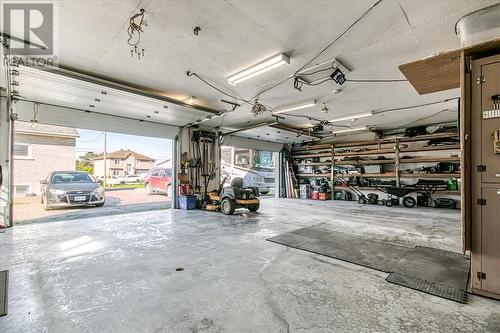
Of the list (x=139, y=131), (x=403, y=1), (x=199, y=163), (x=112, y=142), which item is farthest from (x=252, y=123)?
(x=112, y=142)

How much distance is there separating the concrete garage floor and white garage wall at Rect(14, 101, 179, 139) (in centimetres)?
279

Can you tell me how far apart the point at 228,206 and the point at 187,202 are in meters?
1.71

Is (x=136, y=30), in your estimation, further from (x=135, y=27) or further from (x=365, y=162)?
(x=365, y=162)

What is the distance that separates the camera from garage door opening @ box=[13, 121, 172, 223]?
645cm

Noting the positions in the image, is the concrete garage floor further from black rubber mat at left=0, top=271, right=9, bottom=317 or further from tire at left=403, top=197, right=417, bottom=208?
tire at left=403, top=197, right=417, bottom=208

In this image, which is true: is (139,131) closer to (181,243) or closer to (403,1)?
(181,243)

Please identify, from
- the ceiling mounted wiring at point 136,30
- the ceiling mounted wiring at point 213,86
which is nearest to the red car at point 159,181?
the ceiling mounted wiring at point 213,86

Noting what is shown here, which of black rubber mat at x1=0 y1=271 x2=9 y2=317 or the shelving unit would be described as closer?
black rubber mat at x1=0 y1=271 x2=9 y2=317

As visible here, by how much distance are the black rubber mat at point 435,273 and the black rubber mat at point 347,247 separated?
0.15 m

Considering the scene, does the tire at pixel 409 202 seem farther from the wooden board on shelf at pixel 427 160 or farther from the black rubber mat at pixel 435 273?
the black rubber mat at pixel 435 273

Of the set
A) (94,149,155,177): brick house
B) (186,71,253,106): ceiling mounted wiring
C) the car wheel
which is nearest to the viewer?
(186,71,253,106): ceiling mounted wiring

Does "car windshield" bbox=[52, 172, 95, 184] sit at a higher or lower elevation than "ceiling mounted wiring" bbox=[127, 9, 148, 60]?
lower

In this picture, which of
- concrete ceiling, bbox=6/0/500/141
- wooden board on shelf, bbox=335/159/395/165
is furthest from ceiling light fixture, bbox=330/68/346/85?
wooden board on shelf, bbox=335/159/395/165

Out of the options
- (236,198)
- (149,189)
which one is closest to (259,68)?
(236,198)
